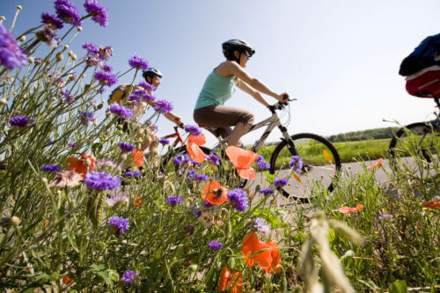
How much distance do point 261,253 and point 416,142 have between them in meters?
1.18

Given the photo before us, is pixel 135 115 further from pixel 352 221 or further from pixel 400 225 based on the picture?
pixel 400 225

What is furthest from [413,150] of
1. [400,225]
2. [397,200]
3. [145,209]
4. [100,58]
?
[100,58]

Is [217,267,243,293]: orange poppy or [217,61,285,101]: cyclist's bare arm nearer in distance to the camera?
[217,267,243,293]: orange poppy

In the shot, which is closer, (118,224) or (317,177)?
(118,224)

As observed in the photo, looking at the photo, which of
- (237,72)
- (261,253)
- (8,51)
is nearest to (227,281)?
(261,253)

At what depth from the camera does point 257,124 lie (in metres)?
4.25

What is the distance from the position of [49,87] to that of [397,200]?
1444 millimetres

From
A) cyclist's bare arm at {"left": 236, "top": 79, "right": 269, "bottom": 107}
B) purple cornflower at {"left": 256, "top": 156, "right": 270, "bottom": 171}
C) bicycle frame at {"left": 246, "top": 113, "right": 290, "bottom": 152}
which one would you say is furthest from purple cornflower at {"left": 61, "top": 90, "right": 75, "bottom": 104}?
cyclist's bare arm at {"left": 236, "top": 79, "right": 269, "bottom": 107}

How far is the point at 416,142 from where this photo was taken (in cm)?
158

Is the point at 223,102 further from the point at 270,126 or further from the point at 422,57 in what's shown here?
the point at 422,57

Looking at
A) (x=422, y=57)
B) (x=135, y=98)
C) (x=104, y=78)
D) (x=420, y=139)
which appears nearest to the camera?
(x=104, y=78)

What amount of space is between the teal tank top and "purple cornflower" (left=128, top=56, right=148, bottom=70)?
2.37 metres

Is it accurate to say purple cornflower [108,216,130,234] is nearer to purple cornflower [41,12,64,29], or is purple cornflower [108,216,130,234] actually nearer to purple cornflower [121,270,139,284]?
purple cornflower [121,270,139,284]

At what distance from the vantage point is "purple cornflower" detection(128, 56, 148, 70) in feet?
4.80
